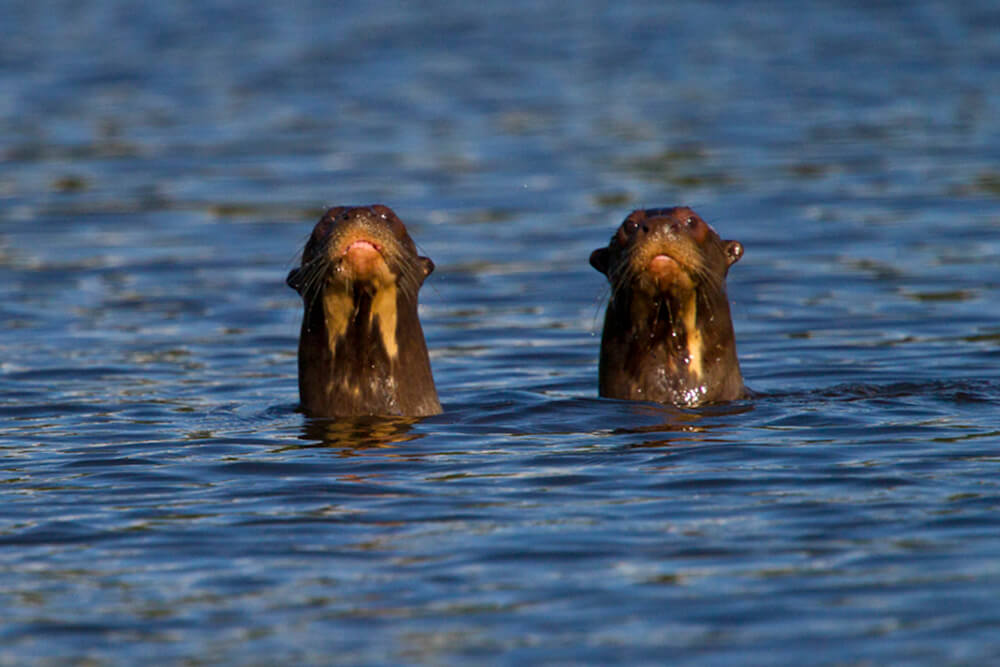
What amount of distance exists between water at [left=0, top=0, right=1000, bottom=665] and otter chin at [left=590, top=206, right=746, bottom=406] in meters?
0.22

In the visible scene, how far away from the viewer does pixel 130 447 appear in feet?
32.9

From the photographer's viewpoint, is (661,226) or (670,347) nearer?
(661,226)

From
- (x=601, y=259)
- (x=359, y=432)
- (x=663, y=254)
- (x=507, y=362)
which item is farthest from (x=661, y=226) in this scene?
(x=507, y=362)

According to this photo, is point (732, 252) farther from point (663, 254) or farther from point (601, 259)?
point (663, 254)

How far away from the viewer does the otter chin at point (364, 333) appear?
10.1m

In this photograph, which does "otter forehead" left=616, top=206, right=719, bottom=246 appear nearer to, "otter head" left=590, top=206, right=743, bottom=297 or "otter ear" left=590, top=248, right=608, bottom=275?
"otter head" left=590, top=206, right=743, bottom=297

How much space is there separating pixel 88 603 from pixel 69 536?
1.04m

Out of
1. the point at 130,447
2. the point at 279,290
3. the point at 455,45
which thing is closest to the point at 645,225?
the point at 130,447

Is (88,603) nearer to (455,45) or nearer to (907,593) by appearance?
(907,593)

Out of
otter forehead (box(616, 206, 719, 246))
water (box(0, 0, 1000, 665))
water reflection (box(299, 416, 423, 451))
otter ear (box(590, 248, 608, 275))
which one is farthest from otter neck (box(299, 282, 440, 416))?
otter forehead (box(616, 206, 719, 246))

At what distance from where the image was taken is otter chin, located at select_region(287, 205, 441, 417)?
33.0 feet

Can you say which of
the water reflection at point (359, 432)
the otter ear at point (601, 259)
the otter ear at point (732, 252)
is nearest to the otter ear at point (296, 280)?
the water reflection at point (359, 432)

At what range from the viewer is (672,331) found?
1073 cm

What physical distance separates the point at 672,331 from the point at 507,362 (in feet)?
8.35
